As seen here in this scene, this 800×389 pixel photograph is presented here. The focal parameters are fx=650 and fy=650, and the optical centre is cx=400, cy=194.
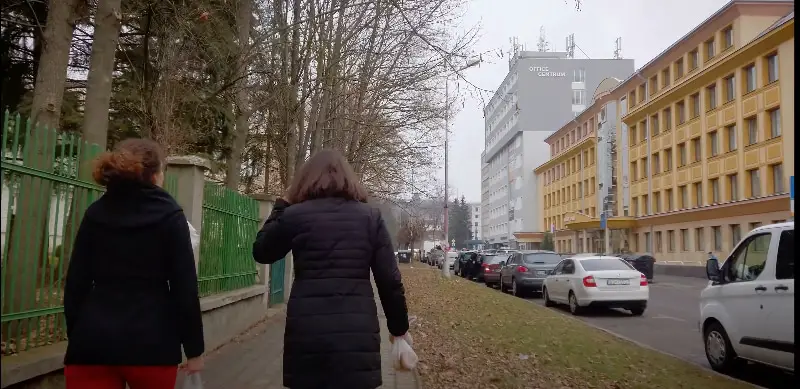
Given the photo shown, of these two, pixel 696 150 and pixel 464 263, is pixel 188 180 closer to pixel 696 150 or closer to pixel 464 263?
pixel 464 263

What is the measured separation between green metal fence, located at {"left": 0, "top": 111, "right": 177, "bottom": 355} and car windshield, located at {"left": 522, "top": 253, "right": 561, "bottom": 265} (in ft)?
58.3

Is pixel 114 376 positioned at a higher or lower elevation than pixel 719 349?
higher

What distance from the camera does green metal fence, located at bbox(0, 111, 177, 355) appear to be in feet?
13.9

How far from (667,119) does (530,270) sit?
30.4 meters

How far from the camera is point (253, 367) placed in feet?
23.4

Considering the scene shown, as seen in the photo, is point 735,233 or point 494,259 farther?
point 735,233

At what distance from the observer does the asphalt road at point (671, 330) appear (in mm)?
7931

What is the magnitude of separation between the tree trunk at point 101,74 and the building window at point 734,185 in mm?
37650

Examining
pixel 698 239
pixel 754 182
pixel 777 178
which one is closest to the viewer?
pixel 777 178

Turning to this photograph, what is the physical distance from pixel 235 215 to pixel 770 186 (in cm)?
3282

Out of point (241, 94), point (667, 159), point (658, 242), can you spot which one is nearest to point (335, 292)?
point (241, 94)

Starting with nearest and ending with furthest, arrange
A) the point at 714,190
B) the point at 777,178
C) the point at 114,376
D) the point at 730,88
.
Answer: the point at 114,376 → the point at 777,178 → the point at 730,88 → the point at 714,190

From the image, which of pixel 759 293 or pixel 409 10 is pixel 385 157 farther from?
pixel 759 293

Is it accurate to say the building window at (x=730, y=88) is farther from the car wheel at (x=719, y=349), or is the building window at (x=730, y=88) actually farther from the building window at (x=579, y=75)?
the building window at (x=579, y=75)
